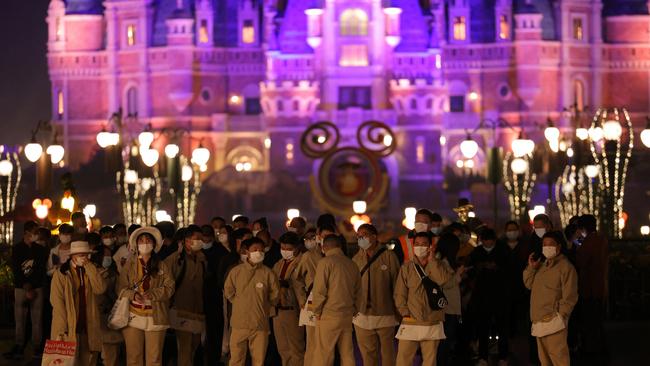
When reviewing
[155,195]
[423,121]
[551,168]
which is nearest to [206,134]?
[423,121]

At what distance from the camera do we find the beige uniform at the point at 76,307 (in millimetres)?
16562

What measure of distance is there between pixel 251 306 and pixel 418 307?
1.88 meters

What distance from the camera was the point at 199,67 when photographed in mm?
84062

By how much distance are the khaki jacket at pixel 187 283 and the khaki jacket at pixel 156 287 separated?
80cm

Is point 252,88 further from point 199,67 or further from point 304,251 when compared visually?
point 304,251

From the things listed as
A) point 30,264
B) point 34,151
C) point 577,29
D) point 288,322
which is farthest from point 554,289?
point 577,29

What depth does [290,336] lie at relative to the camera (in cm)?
1861

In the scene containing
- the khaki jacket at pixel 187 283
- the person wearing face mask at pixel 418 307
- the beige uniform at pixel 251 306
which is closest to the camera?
the person wearing face mask at pixel 418 307

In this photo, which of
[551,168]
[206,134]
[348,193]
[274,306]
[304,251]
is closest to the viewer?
[274,306]

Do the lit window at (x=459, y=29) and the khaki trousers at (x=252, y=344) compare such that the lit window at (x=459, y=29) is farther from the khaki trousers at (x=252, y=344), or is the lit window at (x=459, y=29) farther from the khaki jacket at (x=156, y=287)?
the khaki jacket at (x=156, y=287)

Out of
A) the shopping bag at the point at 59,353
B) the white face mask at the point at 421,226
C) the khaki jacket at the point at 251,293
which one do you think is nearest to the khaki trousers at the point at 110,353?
the shopping bag at the point at 59,353

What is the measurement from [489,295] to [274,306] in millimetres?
3198

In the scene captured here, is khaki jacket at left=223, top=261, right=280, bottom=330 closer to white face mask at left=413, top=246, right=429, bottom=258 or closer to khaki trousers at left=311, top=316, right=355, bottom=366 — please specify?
khaki trousers at left=311, top=316, right=355, bottom=366

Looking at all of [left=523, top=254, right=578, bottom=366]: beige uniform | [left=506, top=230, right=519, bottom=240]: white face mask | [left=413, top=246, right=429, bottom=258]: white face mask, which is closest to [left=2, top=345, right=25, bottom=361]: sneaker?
[left=413, top=246, right=429, bottom=258]: white face mask
